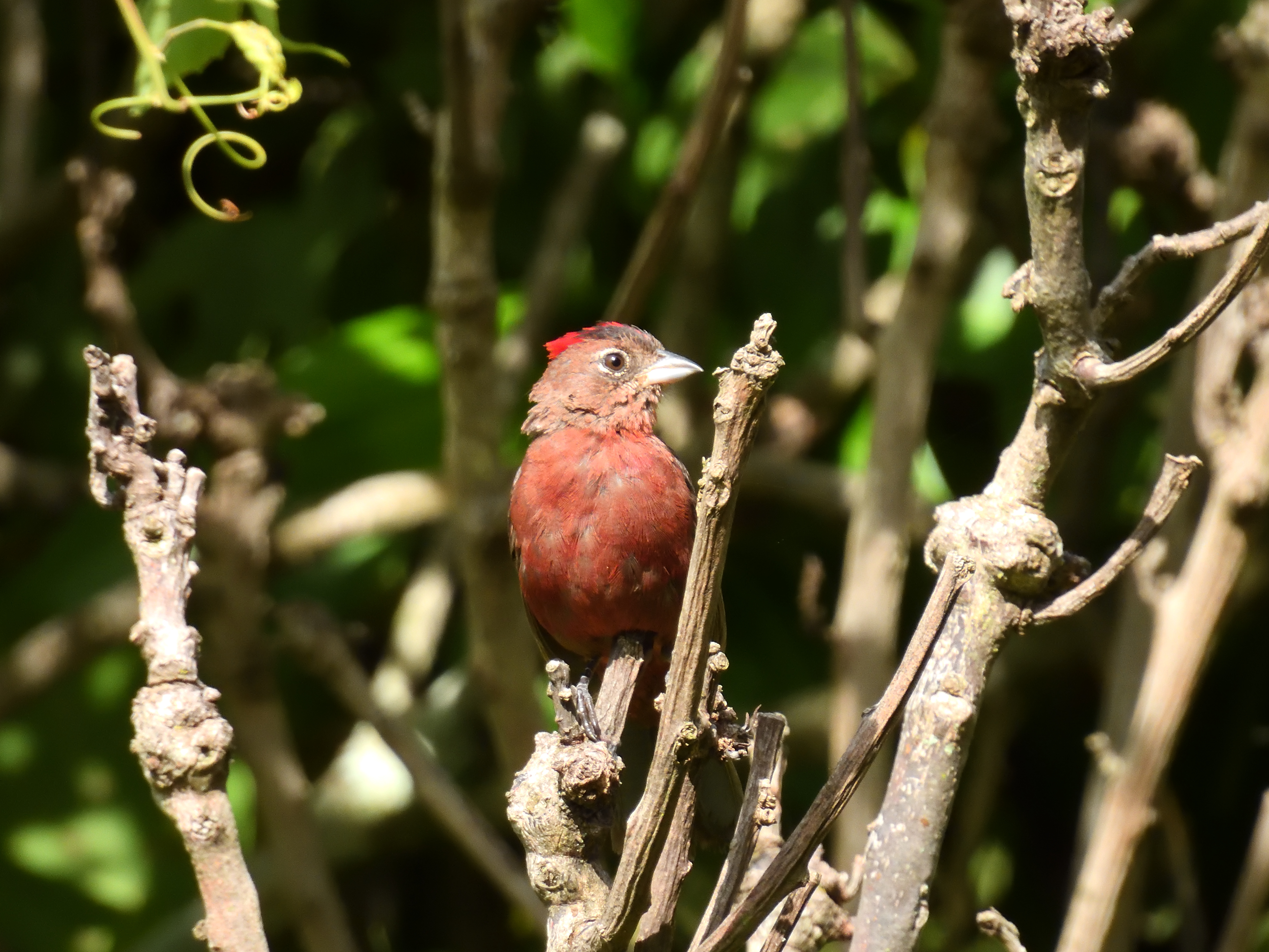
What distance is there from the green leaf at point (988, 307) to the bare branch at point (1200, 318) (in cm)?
217

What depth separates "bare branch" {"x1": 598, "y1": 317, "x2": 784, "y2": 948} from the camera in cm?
155

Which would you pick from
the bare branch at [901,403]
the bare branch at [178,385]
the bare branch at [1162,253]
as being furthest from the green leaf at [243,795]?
the bare branch at [1162,253]

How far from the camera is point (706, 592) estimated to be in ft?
5.40

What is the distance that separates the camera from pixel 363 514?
437cm

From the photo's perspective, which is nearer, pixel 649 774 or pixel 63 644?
pixel 649 774

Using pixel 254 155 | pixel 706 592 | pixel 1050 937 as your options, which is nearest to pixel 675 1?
pixel 254 155

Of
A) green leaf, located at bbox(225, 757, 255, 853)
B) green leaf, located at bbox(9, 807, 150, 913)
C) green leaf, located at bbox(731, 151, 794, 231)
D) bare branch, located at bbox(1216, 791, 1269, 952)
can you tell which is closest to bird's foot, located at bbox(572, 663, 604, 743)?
bare branch, located at bbox(1216, 791, 1269, 952)

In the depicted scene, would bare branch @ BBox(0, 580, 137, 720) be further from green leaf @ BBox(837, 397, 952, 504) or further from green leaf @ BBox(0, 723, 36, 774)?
green leaf @ BBox(837, 397, 952, 504)

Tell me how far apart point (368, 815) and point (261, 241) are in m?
1.76

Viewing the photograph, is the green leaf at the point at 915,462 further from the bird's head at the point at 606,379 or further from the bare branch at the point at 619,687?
the bare branch at the point at 619,687

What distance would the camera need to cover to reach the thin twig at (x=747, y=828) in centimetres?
180

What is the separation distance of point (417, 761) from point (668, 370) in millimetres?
1100

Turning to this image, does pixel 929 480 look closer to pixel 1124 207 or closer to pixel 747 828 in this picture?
pixel 1124 207

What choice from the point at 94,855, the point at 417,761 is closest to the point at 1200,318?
the point at 417,761
